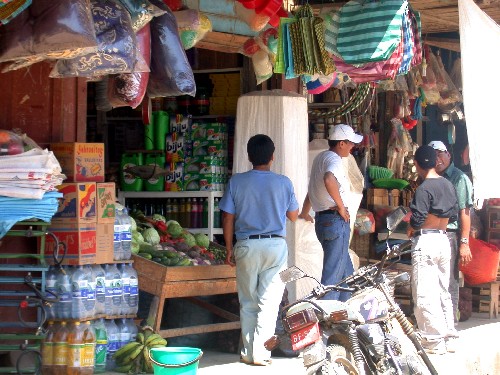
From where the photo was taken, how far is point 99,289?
7.30m

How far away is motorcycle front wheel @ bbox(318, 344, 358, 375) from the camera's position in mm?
5809

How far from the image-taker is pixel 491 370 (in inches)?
407

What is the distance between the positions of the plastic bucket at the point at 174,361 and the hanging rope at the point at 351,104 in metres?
5.18

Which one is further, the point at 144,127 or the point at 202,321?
the point at 144,127

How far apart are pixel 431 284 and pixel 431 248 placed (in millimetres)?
355

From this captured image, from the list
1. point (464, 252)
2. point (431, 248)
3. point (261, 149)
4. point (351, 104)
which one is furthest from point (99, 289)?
point (351, 104)

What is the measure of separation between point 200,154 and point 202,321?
85.7 inches

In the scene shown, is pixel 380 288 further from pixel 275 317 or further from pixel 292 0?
pixel 292 0

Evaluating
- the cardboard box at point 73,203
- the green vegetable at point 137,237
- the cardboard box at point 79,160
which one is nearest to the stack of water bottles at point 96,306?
the cardboard box at point 73,203

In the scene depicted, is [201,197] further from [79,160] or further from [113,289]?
[79,160]

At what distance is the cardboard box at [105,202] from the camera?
23.4 feet

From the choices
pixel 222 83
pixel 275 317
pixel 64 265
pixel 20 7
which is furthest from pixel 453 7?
pixel 20 7

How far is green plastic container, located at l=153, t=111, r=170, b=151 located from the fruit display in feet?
3.99

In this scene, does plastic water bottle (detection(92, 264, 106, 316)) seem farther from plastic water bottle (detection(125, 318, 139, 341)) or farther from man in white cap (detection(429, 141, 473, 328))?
man in white cap (detection(429, 141, 473, 328))
